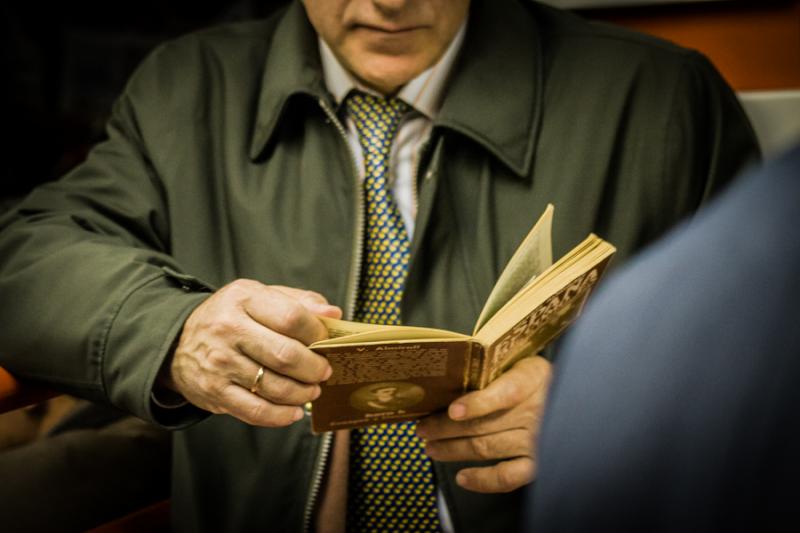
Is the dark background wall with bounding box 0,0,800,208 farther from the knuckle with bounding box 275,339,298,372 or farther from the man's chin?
the knuckle with bounding box 275,339,298,372

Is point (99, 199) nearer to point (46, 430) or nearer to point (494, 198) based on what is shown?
point (46, 430)

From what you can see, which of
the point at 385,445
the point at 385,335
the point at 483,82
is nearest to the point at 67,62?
the point at 483,82

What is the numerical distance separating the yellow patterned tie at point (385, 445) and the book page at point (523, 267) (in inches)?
12.0

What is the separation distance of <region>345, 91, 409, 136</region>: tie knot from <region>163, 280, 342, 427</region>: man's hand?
0.42m

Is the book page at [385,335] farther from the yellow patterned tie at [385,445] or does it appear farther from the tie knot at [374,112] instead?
the tie knot at [374,112]

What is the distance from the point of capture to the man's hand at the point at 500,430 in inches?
42.5

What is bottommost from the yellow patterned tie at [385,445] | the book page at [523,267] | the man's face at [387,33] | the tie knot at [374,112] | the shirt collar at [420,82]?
the yellow patterned tie at [385,445]

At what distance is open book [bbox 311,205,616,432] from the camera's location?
0.93m

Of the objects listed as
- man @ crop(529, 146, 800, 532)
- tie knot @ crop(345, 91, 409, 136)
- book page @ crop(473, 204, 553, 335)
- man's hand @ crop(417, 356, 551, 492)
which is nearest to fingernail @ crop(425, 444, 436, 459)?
man's hand @ crop(417, 356, 551, 492)

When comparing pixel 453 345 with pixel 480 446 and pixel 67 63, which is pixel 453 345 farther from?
pixel 67 63

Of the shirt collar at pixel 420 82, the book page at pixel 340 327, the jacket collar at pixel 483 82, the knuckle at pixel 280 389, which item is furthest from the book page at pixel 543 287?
the shirt collar at pixel 420 82

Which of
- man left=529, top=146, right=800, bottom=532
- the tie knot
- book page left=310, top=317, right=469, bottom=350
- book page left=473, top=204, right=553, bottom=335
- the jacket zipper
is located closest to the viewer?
man left=529, top=146, right=800, bottom=532

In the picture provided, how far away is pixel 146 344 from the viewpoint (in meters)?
1.11

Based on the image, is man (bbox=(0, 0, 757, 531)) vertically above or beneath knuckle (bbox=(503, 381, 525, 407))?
above
